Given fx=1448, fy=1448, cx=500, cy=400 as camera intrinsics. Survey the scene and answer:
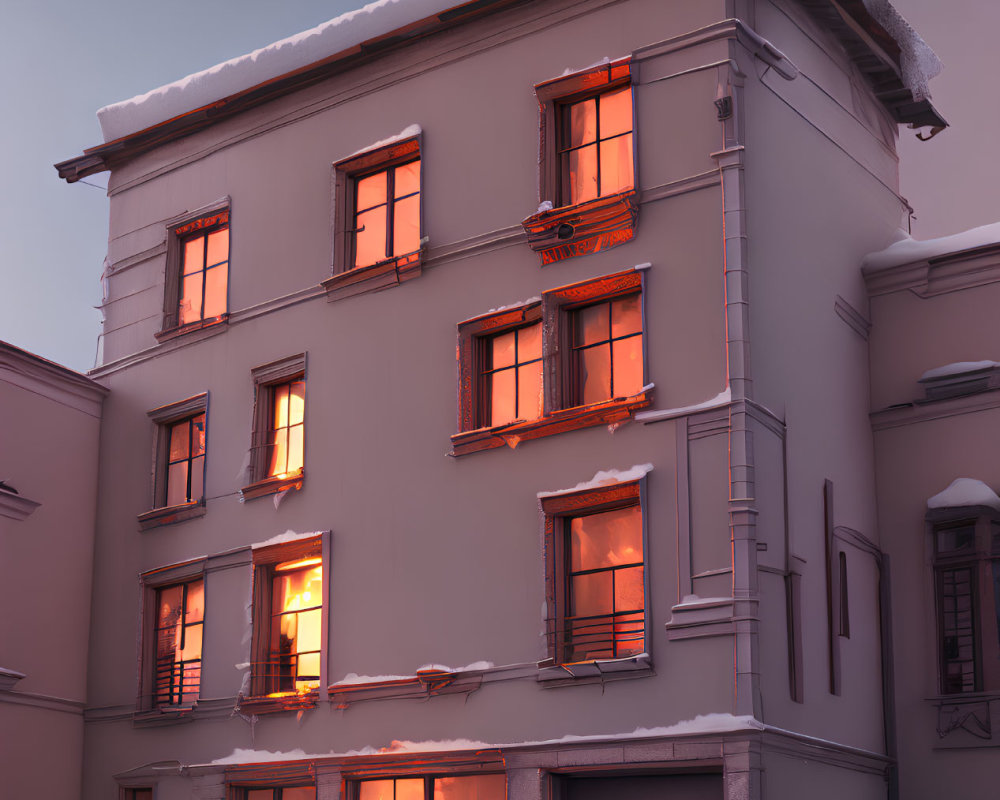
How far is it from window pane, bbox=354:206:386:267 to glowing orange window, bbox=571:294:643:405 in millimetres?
3544

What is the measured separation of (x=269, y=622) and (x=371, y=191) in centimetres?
630

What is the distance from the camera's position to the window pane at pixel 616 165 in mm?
18297

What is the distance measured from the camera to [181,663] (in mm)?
21094

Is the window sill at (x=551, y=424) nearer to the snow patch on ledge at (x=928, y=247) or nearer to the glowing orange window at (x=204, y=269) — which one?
the snow patch on ledge at (x=928, y=247)

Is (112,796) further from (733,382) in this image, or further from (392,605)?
(733,382)

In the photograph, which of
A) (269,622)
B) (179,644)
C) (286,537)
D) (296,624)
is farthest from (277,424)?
(179,644)

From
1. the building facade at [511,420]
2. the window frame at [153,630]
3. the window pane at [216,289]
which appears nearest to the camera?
the building facade at [511,420]

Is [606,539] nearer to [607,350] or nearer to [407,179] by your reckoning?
[607,350]

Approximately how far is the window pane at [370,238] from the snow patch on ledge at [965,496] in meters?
8.22

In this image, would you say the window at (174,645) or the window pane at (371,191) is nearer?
the window pane at (371,191)

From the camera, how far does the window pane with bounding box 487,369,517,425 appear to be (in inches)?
732

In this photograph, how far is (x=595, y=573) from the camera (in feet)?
56.4

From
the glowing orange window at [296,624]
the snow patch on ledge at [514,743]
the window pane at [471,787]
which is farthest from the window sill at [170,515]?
the window pane at [471,787]

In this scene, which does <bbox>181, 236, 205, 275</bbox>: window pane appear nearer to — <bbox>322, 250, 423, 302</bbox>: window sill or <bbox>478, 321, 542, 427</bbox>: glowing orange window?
<bbox>322, 250, 423, 302</bbox>: window sill
